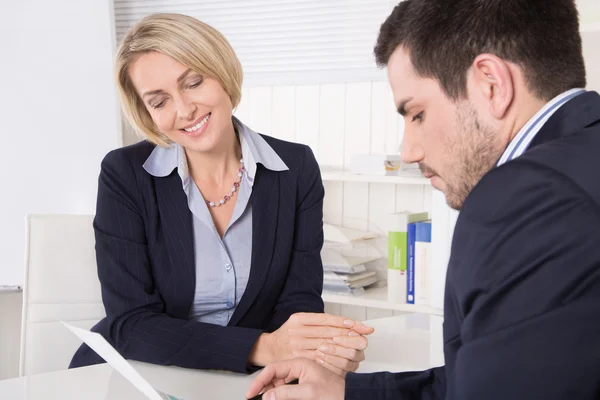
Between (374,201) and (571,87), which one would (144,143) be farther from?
(374,201)

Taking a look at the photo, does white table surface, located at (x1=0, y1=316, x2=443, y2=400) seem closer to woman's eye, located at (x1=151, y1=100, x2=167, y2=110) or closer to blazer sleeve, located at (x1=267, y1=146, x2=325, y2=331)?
blazer sleeve, located at (x1=267, y1=146, x2=325, y2=331)

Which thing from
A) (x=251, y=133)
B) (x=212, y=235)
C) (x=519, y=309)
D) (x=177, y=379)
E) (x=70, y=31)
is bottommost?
(x=177, y=379)

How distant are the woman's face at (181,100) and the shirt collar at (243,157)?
48 millimetres

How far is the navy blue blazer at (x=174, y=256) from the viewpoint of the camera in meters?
1.66

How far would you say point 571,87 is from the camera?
0.97 m

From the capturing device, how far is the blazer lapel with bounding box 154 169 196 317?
1.75m

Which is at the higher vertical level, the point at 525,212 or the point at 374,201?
the point at 525,212

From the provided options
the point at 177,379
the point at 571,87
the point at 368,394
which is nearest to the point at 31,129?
the point at 177,379

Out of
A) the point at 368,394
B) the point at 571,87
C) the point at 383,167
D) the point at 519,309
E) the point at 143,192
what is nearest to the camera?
the point at 519,309

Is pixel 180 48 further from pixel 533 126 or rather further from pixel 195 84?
pixel 533 126

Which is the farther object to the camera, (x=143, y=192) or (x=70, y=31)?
(x=70, y=31)

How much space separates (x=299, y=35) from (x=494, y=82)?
2380 mm

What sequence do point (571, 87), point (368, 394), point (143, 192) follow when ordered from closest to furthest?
1. point (571, 87)
2. point (368, 394)
3. point (143, 192)

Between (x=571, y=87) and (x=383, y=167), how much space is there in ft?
6.02
